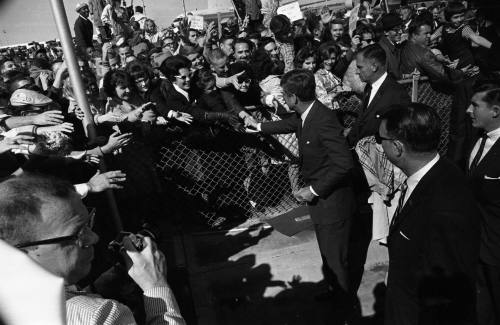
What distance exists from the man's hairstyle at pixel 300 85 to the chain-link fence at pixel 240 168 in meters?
1.39

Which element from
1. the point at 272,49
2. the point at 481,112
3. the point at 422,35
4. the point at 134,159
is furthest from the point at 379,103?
the point at 272,49

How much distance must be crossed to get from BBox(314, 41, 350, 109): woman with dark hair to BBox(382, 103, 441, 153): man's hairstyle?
254 cm

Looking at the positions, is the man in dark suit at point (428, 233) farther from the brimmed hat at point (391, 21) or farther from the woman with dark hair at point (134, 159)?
the brimmed hat at point (391, 21)

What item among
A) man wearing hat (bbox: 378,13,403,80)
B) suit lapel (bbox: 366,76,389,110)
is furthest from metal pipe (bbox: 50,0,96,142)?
man wearing hat (bbox: 378,13,403,80)

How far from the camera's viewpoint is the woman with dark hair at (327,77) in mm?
4852

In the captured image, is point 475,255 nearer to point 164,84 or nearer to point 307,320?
point 307,320

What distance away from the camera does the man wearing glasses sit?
1.10 meters

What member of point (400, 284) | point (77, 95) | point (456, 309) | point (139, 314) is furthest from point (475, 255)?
point (77, 95)

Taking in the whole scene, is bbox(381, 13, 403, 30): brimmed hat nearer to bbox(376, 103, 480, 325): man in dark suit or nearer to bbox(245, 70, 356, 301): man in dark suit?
bbox(245, 70, 356, 301): man in dark suit

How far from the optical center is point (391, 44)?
5781 mm

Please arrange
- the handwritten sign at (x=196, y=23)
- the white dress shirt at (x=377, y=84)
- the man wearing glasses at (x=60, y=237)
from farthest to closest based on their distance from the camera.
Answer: the handwritten sign at (x=196, y=23) < the white dress shirt at (x=377, y=84) < the man wearing glasses at (x=60, y=237)


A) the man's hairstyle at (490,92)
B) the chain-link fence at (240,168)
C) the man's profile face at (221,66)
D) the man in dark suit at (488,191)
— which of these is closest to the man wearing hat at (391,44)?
the chain-link fence at (240,168)

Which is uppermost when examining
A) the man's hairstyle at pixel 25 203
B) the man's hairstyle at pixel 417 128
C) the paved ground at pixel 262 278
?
the man's hairstyle at pixel 25 203

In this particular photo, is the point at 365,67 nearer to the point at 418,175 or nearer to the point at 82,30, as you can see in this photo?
the point at 418,175
